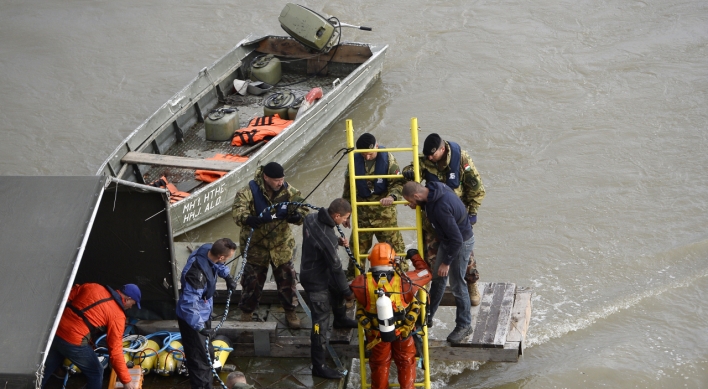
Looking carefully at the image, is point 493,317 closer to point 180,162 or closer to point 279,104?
point 180,162

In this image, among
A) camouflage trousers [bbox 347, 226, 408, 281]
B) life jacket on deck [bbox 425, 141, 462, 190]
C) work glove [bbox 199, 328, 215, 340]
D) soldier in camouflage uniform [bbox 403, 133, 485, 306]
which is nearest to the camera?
work glove [bbox 199, 328, 215, 340]

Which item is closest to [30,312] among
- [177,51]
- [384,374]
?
[384,374]

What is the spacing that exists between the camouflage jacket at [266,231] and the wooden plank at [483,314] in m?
2.02

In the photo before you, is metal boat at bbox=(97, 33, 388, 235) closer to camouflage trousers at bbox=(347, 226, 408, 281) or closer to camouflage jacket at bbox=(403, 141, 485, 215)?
camouflage trousers at bbox=(347, 226, 408, 281)

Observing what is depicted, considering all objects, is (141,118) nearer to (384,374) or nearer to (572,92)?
(572,92)

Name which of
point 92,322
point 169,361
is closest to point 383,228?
point 169,361

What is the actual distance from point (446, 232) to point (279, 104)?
7393mm

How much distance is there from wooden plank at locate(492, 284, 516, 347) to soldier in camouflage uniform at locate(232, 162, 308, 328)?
2035 mm

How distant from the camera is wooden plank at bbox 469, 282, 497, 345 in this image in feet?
28.1

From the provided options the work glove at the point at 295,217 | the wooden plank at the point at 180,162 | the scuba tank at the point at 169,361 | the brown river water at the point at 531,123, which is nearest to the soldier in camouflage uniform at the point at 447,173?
the work glove at the point at 295,217

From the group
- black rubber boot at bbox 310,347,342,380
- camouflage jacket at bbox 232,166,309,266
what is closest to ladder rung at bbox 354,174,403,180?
camouflage jacket at bbox 232,166,309,266

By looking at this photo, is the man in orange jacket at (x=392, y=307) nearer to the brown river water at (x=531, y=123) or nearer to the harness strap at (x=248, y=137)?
the brown river water at (x=531, y=123)

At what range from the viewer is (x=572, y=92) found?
16547 mm

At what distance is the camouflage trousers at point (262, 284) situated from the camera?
342 inches
